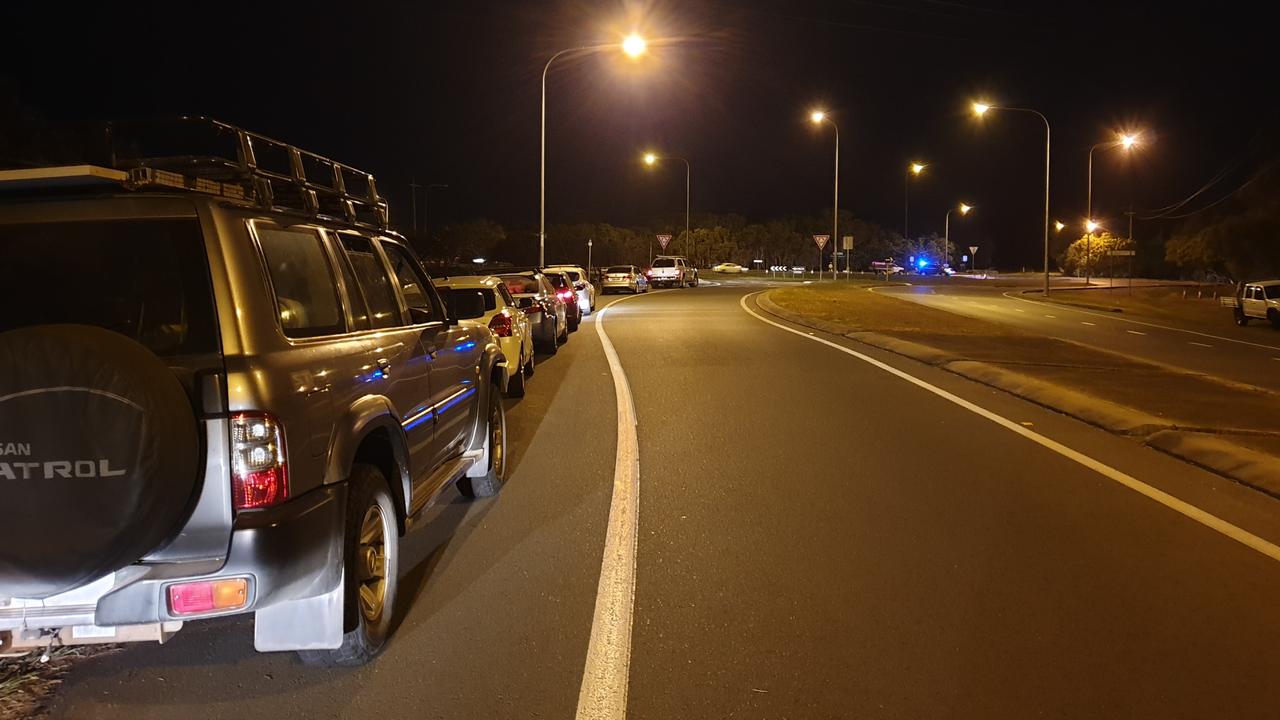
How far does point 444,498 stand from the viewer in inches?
313

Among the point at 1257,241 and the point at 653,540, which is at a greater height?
the point at 1257,241

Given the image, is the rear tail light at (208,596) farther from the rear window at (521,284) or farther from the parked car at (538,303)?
the rear window at (521,284)

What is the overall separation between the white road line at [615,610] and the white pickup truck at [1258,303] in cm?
3126

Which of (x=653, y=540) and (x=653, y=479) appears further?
(x=653, y=479)

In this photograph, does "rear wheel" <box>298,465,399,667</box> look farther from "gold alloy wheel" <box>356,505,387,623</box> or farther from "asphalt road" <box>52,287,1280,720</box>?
"asphalt road" <box>52,287,1280,720</box>

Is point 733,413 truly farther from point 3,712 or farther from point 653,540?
point 3,712

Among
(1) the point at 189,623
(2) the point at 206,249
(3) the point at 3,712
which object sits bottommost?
(3) the point at 3,712

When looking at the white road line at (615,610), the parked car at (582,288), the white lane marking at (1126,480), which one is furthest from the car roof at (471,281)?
the parked car at (582,288)

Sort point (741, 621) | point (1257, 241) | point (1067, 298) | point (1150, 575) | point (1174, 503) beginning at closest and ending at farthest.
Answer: point (741, 621) < point (1150, 575) < point (1174, 503) < point (1067, 298) < point (1257, 241)

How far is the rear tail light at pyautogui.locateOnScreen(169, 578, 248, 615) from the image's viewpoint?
12.7 feet

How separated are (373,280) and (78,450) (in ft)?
8.27

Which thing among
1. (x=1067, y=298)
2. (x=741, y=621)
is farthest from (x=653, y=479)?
(x=1067, y=298)

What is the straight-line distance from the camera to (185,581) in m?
3.86

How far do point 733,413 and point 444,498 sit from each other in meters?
4.70
